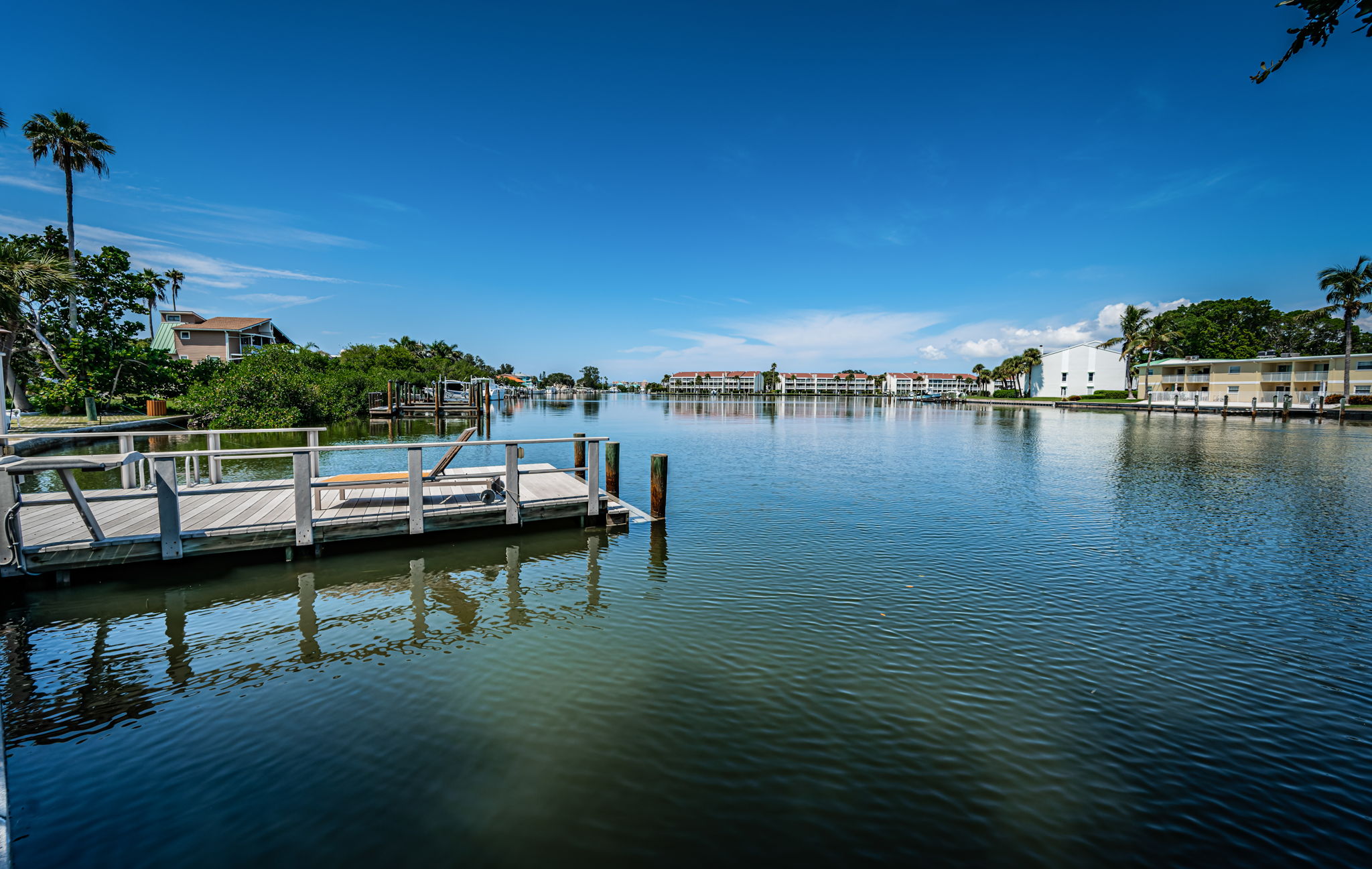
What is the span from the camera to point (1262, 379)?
66.4m

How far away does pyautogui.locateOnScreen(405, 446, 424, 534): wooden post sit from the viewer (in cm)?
985

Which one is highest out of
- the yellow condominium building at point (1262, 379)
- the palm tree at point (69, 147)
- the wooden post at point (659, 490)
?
the palm tree at point (69, 147)

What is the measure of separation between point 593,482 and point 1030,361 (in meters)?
121

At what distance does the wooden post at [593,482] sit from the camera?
12.0 metres

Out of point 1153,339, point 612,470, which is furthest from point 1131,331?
point 612,470

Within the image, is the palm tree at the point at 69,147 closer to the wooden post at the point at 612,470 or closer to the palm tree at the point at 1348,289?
the wooden post at the point at 612,470

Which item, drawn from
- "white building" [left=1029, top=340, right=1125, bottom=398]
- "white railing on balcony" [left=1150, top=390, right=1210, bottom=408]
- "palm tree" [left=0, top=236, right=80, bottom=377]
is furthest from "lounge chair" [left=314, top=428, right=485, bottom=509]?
"white building" [left=1029, top=340, right=1125, bottom=398]

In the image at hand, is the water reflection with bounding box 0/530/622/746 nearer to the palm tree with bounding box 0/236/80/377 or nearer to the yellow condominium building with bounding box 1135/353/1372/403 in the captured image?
the palm tree with bounding box 0/236/80/377

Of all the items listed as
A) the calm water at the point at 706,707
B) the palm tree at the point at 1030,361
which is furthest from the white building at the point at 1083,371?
the calm water at the point at 706,707

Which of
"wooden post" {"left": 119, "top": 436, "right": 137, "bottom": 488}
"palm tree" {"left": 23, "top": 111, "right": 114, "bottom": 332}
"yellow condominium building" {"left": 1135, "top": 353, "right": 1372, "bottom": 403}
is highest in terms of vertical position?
"palm tree" {"left": 23, "top": 111, "right": 114, "bottom": 332}

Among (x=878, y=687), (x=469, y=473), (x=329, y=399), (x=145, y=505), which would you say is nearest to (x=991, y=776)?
(x=878, y=687)

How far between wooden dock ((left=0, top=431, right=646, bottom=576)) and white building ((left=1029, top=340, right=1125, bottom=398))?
360 ft

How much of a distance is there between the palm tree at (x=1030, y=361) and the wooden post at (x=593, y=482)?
11694 centimetres

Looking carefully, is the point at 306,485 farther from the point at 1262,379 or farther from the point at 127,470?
the point at 1262,379
